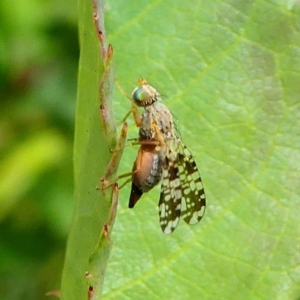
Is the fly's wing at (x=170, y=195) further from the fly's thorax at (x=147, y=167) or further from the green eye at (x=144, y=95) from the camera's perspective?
the green eye at (x=144, y=95)

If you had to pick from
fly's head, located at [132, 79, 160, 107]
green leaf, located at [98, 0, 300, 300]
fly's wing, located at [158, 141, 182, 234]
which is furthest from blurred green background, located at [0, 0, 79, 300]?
green leaf, located at [98, 0, 300, 300]

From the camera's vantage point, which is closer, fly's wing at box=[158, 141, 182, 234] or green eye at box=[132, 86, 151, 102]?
fly's wing at box=[158, 141, 182, 234]

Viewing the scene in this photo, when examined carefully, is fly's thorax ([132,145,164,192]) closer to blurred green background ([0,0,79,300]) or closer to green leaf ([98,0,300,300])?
green leaf ([98,0,300,300])

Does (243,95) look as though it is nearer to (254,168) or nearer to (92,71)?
(254,168)

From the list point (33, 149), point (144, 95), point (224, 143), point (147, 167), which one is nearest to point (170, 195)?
point (147, 167)

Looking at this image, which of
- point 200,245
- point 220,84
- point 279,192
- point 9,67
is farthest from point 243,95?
point 9,67

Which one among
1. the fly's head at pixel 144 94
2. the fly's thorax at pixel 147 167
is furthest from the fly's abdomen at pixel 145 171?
the fly's head at pixel 144 94
